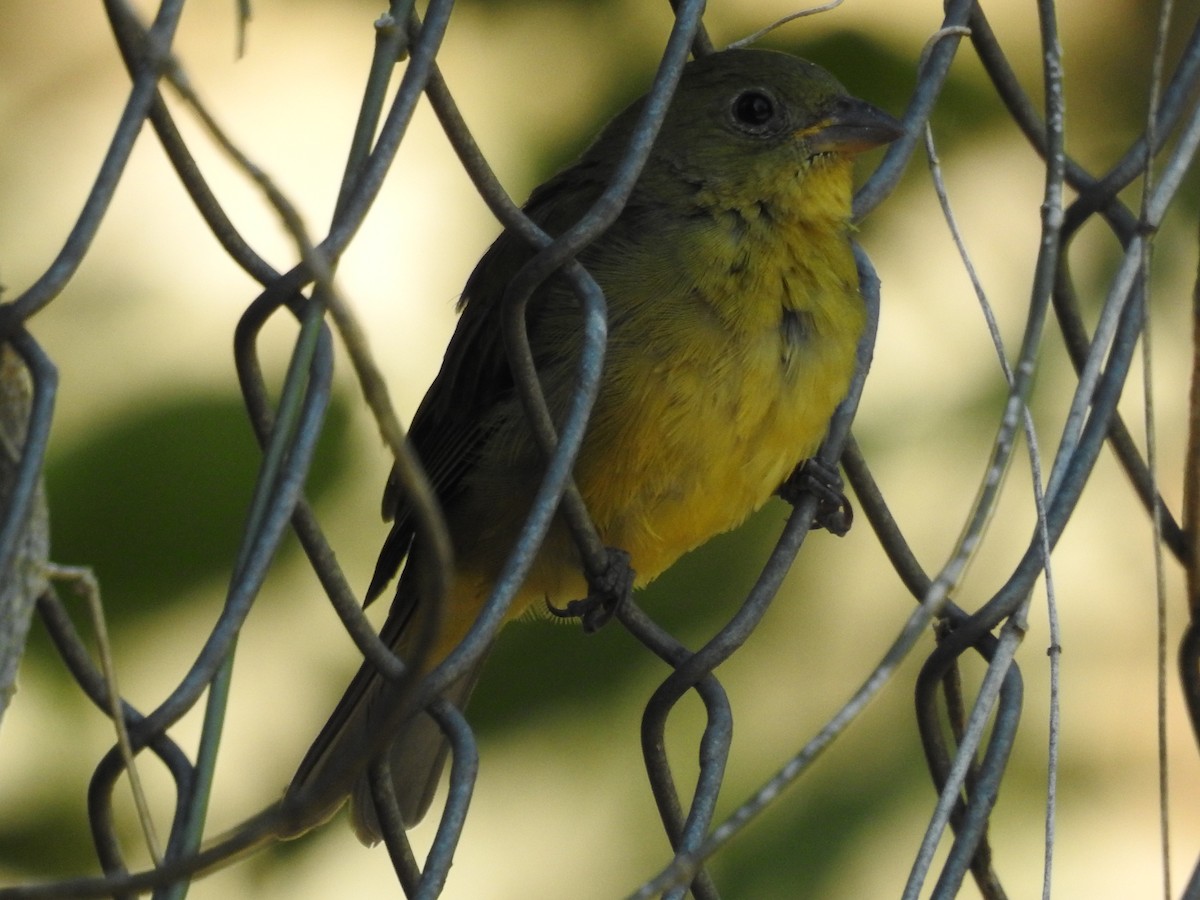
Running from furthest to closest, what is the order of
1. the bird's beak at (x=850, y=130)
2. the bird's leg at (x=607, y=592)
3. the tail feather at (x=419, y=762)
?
the tail feather at (x=419, y=762) → the bird's beak at (x=850, y=130) → the bird's leg at (x=607, y=592)

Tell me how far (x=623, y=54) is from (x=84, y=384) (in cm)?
146

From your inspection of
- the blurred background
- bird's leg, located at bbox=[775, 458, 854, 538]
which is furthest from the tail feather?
bird's leg, located at bbox=[775, 458, 854, 538]

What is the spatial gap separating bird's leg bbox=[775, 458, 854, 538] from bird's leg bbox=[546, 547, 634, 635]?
0.32 meters

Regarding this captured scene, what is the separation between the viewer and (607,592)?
2.53 metres

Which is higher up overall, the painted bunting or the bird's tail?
the painted bunting

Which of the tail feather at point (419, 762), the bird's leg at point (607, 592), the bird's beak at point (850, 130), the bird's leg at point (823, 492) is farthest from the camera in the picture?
the tail feather at point (419, 762)

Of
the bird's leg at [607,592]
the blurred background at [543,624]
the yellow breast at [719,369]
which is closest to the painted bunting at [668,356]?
the yellow breast at [719,369]

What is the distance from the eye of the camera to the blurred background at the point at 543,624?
3.29 metres

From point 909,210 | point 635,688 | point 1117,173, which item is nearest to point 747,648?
point 635,688

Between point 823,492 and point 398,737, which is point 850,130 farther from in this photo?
point 398,737

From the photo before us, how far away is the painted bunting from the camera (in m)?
2.78

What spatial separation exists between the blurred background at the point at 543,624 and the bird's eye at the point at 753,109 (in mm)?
485

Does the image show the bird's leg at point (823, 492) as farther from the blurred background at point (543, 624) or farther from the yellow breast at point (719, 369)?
the blurred background at point (543, 624)

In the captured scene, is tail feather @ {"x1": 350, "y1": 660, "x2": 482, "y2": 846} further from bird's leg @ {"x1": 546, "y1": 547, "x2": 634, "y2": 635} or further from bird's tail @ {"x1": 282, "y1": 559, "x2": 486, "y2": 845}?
bird's leg @ {"x1": 546, "y1": 547, "x2": 634, "y2": 635}
